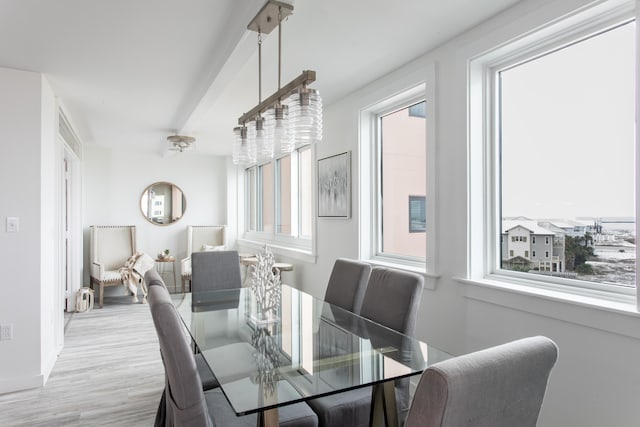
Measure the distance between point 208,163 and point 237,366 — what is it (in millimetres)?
6043

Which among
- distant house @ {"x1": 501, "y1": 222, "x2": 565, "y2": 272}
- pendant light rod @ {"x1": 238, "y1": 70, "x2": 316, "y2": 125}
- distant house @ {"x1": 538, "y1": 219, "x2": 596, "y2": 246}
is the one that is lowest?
distant house @ {"x1": 501, "y1": 222, "x2": 565, "y2": 272}

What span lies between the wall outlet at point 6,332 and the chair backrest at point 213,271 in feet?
4.31

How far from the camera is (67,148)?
14.1 feet

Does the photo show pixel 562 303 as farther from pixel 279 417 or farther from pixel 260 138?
pixel 260 138

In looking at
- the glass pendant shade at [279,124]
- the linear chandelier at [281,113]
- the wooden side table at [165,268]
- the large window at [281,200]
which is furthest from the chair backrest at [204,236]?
the glass pendant shade at [279,124]

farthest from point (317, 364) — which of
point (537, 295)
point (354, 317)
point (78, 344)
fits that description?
point (78, 344)

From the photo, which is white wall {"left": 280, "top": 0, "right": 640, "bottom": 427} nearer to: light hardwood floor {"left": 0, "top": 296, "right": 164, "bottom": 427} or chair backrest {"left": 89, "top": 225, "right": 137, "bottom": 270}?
light hardwood floor {"left": 0, "top": 296, "right": 164, "bottom": 427}

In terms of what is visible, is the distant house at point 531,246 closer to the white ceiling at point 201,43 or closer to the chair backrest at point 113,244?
the white ceiling at point 201,43

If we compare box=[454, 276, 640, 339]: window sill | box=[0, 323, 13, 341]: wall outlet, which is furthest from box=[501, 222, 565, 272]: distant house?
box=[0, 323, 13, 341]: wall outlet

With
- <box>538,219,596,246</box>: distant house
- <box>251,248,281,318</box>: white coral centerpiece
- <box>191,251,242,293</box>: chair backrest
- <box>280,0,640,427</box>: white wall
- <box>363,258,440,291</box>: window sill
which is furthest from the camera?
<box>191,251,242,293</box>: chair backrest

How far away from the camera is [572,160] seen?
1995mm

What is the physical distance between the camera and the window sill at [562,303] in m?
1.63

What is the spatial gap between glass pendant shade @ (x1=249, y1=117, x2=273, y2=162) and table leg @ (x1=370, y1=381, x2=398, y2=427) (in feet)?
4.22

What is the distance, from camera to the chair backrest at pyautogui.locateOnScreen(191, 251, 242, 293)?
10.9 feet
